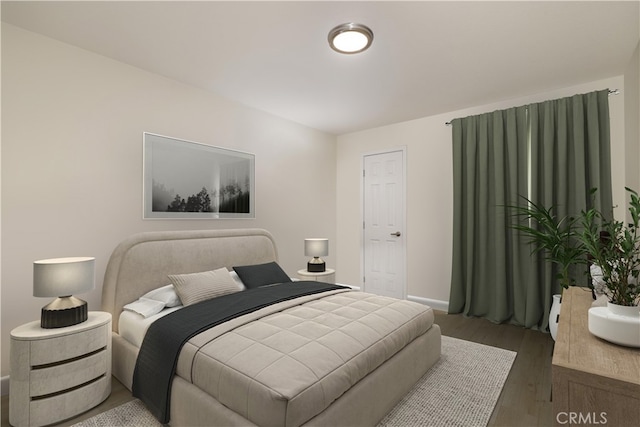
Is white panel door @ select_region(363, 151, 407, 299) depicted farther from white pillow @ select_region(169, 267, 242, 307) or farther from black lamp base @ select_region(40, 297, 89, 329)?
black lamp base @ select_region(40, 297, 89, 329)

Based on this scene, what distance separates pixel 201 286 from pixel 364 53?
241 cm

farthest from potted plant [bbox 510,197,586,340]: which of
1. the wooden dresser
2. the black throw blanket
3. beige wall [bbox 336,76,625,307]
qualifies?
the black throw blanket

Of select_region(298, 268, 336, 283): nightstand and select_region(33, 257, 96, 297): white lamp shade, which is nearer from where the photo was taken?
select_region(33, 257, 96, 297): white lamp shade

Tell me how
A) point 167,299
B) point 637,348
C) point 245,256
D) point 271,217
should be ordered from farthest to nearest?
point 271,217, point 245,256, point 167,299, point 637,348

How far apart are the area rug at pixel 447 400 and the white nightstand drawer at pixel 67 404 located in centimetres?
11

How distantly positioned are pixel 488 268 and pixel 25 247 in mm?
4483

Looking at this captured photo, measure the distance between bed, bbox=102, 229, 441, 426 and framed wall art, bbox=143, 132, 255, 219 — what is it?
348mm

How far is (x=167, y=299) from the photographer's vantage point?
2543 mm

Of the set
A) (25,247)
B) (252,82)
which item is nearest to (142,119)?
(252,82)

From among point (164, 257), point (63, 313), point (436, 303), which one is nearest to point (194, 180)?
point (164, 257)

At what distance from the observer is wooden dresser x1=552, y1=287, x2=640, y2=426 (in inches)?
35.1

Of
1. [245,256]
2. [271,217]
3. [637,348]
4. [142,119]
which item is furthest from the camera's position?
[271,217]

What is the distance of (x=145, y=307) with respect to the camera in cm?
243

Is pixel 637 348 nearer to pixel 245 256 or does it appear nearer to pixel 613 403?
pixel 613 403
